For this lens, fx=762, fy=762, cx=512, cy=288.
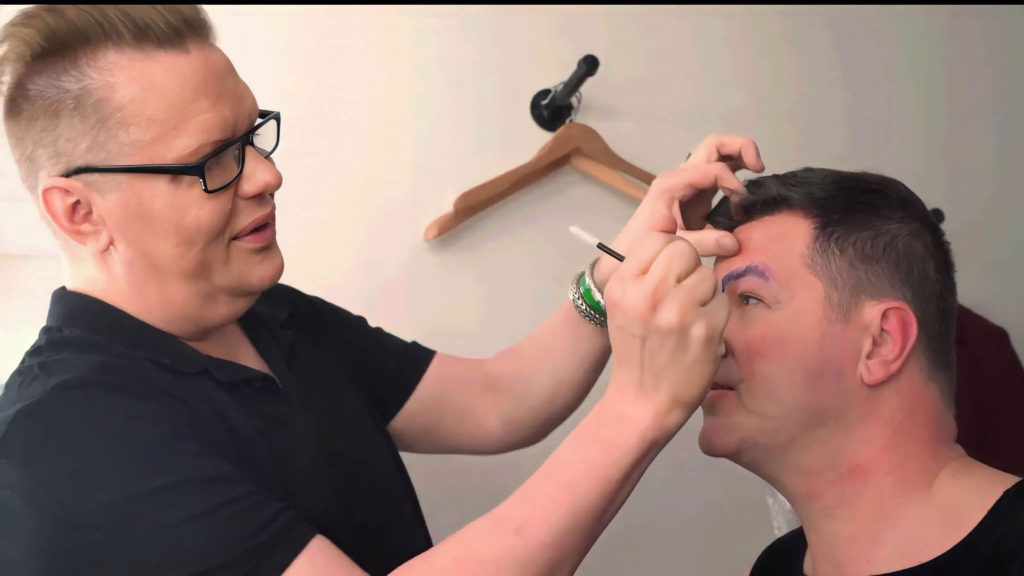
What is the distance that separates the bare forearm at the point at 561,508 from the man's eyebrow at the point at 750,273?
30 centimetres

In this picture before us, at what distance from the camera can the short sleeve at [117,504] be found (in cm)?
69

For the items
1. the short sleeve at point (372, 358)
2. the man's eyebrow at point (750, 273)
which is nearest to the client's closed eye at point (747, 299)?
the man's eyebrow at point (750, 273)

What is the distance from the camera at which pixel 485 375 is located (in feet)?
3.91

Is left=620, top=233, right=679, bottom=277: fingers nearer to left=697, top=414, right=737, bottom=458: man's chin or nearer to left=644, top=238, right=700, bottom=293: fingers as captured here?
left=644, top=238, right=700, bottom=293: fingers

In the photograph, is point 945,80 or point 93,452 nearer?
point 93,452

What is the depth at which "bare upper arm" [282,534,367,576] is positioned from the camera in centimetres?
72

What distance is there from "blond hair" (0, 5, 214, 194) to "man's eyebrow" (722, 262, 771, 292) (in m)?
0.69

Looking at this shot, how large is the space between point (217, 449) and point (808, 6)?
5.07ft

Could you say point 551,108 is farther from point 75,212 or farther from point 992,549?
point 992,549

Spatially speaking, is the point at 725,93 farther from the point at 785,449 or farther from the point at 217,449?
the point at 217,449

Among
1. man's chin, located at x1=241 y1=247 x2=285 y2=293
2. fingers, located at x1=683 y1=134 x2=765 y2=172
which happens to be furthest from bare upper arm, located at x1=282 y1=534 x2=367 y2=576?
fingers, located at x1=683 y1=134 x2=765 y2=172

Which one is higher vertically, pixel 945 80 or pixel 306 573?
pixel 945 80

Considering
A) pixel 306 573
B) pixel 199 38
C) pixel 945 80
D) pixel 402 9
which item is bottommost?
pixel 306 573

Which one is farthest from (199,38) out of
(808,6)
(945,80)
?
(945,80)
